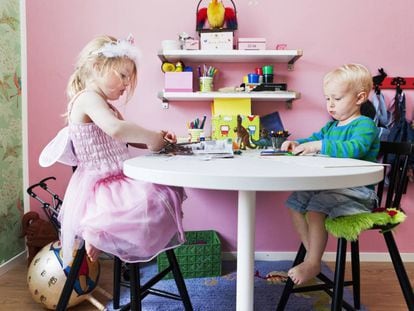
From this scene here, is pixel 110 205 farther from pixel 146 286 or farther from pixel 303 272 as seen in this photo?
pixel 303 272

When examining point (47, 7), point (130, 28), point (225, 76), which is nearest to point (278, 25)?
point (225, 76)

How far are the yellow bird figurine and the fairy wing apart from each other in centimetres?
101

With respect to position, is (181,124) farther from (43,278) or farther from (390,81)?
(390,81)

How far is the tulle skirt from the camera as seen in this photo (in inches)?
42.4

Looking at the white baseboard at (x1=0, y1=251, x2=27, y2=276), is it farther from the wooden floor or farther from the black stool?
the black stool

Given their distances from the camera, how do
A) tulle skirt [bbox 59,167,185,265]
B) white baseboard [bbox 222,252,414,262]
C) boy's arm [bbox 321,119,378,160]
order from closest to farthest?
tulle skirt [bbox 59,167,185,265] → boy's arm [bbox 321,119,378,160] → white baseboard [bbox 222,252,414,262]

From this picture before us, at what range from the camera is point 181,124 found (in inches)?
83.7

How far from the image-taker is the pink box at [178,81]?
1948 millimetres

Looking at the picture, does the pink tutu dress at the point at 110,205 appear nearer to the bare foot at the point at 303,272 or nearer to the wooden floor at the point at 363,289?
the bare foot at the point at 303,272

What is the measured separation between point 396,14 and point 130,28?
145 centimetres

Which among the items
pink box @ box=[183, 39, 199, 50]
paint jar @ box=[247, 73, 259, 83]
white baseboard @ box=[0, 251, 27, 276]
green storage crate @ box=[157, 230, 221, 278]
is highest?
pink box @ box=[183, 39, 199, 50]

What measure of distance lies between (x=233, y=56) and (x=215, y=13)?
230mm

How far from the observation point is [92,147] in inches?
49.8

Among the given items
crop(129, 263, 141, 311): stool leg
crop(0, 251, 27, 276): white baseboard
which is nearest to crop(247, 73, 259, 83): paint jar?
crop(129, 263, 141, 311): stool leg
